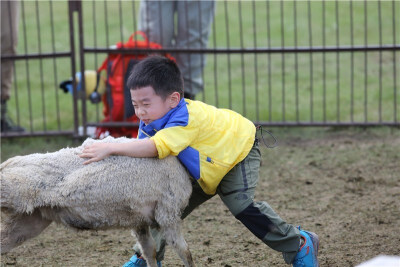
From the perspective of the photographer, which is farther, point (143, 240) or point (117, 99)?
point (117, 99)

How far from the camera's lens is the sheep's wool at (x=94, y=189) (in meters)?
3.14

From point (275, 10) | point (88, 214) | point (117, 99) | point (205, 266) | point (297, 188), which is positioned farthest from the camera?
point (275, 10)

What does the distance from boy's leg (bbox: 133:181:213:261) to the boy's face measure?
1.42 ft

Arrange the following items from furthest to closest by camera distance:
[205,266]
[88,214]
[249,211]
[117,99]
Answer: [117,99] < [205,266] < [249,211] < [88,214]

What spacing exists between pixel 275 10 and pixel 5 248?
11.1 metres

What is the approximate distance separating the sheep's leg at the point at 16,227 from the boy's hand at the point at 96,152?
0.36 meters

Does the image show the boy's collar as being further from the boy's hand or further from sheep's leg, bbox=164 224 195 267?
sheep's leg, bbox=164 224 195 267

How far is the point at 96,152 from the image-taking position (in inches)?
129

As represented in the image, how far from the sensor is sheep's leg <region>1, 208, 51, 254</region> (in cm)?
326

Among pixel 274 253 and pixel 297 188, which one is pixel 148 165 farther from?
pixel 297 188

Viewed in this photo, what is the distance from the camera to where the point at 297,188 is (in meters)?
5.75

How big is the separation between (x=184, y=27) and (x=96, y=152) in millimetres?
4142

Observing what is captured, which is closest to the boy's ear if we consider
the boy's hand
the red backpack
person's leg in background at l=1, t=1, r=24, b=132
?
the boy's hand

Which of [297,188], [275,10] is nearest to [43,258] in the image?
[297,188]
